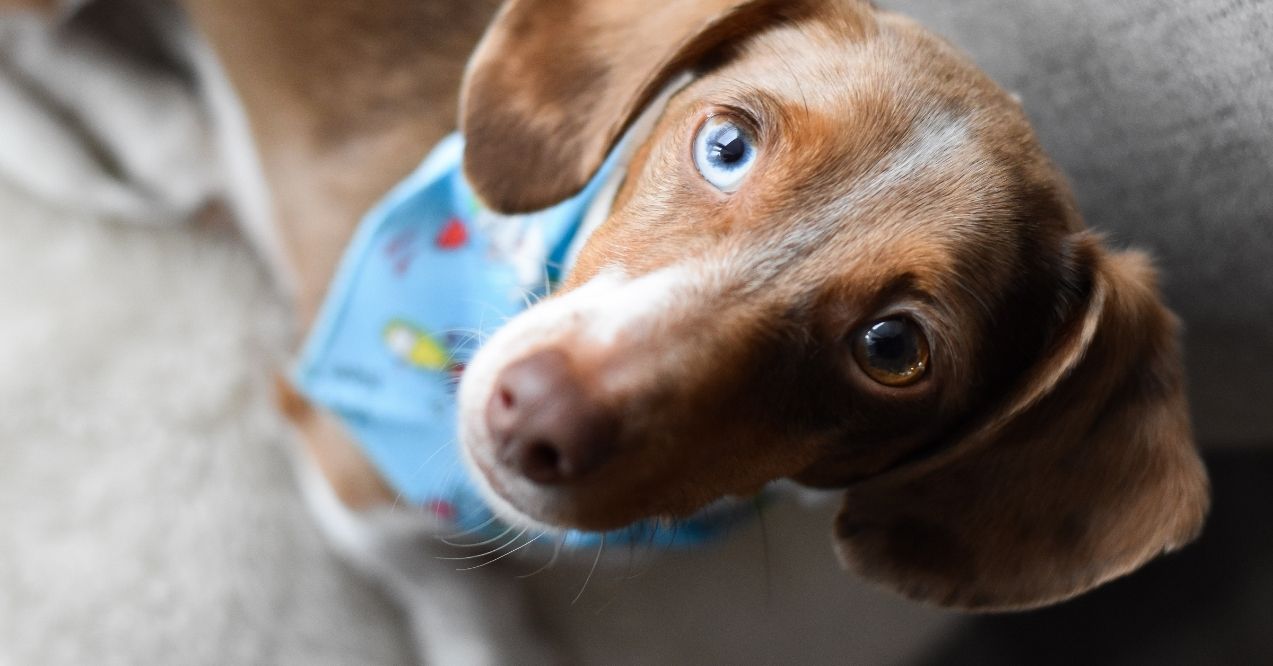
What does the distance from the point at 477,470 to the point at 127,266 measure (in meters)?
1.62

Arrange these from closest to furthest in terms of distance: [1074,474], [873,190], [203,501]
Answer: [873,190]
[1074,474]
[203,501]

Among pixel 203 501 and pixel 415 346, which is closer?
pixel 415 346

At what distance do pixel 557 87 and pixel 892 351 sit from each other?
22.6 inches

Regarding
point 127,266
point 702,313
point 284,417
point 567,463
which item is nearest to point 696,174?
point 702,313

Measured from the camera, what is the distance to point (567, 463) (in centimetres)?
86

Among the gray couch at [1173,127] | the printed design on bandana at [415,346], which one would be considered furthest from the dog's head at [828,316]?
the printed design on bandana at [415,346]

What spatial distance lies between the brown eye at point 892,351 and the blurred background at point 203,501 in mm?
595

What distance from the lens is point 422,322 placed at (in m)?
1.54

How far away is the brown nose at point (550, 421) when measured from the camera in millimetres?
850

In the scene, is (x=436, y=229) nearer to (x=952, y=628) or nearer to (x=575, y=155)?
(x=575, y=155)

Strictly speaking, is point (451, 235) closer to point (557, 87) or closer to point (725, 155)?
point (557, 87)

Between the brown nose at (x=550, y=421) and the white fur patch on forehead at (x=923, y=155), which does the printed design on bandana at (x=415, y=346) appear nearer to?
the brown nose at (x=550, y=421)

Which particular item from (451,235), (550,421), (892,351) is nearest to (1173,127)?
(892,351)

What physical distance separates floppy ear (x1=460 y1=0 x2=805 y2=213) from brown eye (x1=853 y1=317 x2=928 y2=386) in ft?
1.38
